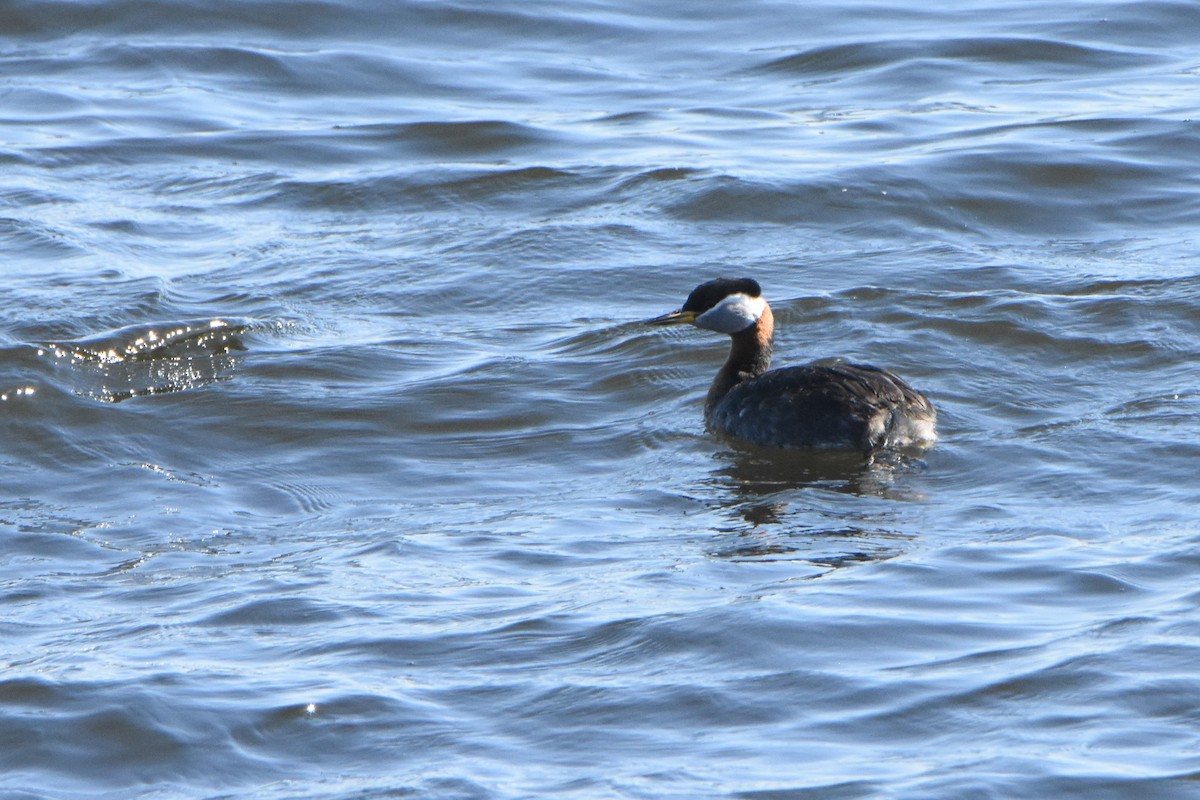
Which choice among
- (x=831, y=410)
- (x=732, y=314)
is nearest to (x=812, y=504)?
(x=831, y=410)

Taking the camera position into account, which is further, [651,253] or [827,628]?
[651,253]

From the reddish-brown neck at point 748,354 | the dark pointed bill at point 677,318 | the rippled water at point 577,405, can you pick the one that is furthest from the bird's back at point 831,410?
the dark pointed bill at point 677,318

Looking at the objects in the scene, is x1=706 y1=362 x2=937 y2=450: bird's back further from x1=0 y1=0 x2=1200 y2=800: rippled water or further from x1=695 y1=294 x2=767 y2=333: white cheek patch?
Answer: x1=695 y1=294 x2=767 y2=333: white cheek patch

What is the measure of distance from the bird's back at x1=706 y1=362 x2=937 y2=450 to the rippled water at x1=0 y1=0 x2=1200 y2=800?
135 mm

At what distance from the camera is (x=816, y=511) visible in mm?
8125

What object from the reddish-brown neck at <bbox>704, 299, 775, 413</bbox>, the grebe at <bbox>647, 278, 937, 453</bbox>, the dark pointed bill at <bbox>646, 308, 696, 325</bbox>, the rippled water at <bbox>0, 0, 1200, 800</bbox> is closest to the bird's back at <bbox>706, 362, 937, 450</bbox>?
the grebe at <bbox>647, 278, 937, 453</bbox>

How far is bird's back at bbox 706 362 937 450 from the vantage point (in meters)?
8.86

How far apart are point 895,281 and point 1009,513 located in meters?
3.79

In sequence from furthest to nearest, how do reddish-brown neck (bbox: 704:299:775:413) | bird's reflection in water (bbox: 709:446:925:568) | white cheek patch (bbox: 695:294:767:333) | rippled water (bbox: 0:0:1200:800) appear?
reddish-brown neck (bbox: 704:299:775:413)
white cheek patch (bbox: 695:294:767:333)
bird's reflection in water (bbox: 709:446:925:568)
rippled water (bbox: 0:0:1200:800)

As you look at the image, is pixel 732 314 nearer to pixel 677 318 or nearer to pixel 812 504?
pixel 677 318

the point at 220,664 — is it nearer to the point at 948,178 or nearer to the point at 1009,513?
the point at 1009,513

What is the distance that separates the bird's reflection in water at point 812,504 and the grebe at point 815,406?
92mm

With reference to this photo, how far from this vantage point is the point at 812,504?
8.27m

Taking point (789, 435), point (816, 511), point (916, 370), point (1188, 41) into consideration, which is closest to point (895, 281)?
point (916, 370)
